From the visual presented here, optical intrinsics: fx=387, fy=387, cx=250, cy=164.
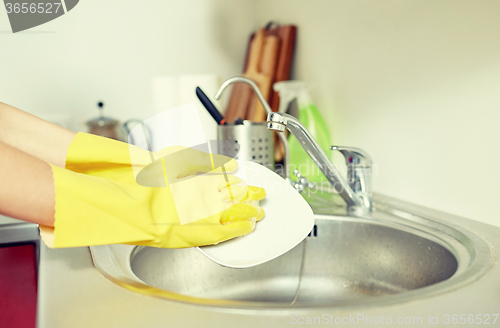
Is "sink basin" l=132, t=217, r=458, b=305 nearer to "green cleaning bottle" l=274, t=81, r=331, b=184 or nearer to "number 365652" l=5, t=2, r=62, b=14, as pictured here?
"green cleaning bottle" l=274, t=81, r=331, b=184

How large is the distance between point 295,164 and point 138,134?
0.47m

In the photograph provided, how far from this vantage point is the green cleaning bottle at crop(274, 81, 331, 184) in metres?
1.12

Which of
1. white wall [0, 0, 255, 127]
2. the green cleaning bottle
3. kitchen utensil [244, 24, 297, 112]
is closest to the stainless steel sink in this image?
the green cleaning bottle

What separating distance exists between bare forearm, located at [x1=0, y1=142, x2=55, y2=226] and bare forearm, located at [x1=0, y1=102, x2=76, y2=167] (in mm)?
271

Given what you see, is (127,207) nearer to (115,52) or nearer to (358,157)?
(358,157)

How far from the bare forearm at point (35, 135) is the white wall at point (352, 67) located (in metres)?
0.69

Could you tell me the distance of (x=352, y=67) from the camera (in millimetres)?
1026

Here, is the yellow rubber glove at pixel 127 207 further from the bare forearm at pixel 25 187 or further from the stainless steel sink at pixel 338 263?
the stainless steel sink at pixel 338 263

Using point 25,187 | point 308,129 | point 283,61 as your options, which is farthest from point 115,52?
point 25,187

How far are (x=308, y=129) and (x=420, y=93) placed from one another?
36 centimetres

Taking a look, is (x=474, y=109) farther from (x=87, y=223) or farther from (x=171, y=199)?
(x=87, y=223)

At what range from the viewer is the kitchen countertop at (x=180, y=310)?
407mm

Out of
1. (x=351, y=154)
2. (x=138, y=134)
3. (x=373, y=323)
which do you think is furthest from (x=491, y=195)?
(x=138, y=134)

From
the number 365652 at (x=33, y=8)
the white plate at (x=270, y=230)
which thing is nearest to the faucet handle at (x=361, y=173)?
the white plate at (x=270, y=230)
